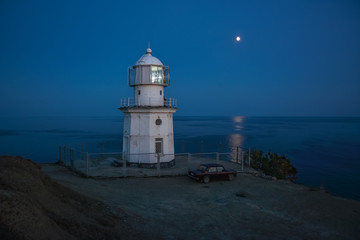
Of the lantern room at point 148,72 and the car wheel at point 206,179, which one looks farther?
the lantern room at point 148,72

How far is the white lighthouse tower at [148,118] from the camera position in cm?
2036

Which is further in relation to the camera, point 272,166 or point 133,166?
point 272,166

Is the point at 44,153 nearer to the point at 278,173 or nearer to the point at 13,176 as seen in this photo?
the point at 278,173

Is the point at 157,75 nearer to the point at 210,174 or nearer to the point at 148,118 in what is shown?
the point at 148,118

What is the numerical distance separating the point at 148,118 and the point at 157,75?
3.45m

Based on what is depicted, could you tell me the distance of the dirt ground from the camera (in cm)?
909

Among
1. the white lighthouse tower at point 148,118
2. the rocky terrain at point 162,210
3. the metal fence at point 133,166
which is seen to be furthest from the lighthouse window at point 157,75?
the rocky terrain at point 162,210

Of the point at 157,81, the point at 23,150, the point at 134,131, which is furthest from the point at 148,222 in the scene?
the point at 23,150

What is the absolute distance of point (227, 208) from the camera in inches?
A: 452

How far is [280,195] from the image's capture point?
13.7 metres

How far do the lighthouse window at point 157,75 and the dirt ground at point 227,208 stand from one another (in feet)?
26.2

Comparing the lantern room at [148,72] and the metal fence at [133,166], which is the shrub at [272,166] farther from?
the lantern room at [148,72]

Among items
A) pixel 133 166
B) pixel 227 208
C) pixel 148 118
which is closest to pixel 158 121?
pixel 148 118

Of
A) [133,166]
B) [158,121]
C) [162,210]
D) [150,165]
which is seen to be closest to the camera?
[162,210]
